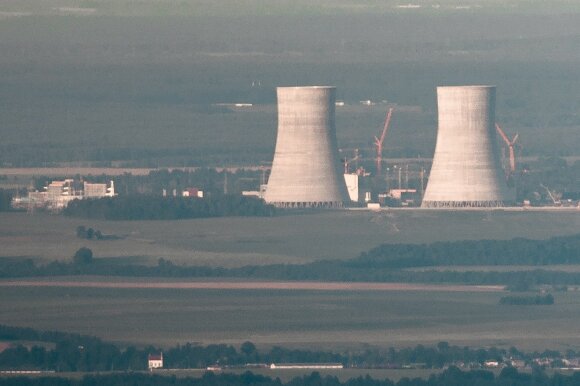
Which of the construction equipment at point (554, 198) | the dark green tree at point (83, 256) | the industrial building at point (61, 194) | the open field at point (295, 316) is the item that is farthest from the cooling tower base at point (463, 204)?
the open field at point (295, 316)

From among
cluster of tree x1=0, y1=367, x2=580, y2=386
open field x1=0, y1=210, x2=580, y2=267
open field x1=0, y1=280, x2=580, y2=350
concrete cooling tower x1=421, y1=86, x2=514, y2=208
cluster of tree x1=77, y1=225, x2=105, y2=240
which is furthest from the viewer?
concrete cooling tower x1=421, y1=86, x2=514, y2=208

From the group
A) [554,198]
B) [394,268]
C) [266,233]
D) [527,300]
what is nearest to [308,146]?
[266,233]

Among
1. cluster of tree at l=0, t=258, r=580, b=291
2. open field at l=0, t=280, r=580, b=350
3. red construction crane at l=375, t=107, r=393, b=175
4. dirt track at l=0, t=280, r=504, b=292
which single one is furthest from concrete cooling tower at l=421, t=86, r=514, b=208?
open field at l=0, t=280, r=580, b=350

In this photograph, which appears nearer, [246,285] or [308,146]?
[246,285]

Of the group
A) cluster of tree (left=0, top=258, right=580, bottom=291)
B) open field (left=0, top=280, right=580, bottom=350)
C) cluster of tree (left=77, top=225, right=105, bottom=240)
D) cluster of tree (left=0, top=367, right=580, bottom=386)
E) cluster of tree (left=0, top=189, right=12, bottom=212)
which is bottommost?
cluster of tree (left=0, top=367, right=580, bottom=386)

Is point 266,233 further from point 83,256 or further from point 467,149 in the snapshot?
point 83,256

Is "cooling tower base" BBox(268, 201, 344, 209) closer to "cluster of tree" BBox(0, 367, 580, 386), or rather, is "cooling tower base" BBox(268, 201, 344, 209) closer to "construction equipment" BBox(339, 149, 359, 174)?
"construction equipment" BBox(339, 149, 359, 174)

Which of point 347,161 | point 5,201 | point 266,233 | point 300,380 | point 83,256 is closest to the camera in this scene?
point 300,380

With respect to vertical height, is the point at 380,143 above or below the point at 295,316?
above
